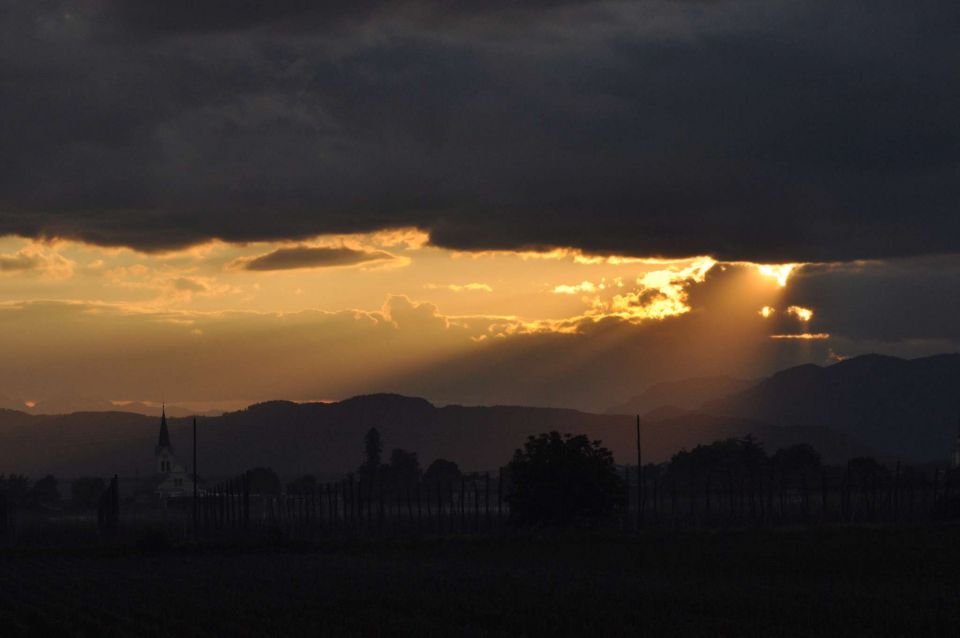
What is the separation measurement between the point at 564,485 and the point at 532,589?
37862 mm

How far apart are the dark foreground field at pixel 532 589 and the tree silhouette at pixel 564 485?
248 inches

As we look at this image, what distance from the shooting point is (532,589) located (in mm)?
46906

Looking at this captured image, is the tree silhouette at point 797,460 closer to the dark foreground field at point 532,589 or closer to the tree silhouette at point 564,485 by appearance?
the tree silhouette at point 564,485

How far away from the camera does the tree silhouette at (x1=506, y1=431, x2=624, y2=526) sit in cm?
8475

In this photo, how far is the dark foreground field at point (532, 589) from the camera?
36562mm

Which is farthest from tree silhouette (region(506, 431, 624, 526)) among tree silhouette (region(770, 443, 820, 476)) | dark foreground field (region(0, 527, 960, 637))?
tree silhouette (region(770, 443, 820, 476))

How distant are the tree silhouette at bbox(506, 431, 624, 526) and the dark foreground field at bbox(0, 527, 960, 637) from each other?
6289 millimetres

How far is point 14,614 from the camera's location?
43.8m

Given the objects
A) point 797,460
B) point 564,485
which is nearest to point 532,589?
point 564,485

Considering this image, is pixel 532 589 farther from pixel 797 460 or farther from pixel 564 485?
pixel 797 460

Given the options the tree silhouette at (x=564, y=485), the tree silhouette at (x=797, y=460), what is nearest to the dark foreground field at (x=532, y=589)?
the tree silhouette at (x=564, y=485)

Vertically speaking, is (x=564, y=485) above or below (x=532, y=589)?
above

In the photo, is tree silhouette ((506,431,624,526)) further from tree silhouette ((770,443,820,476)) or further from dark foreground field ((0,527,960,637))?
tree silhouette ((770,443,820,476))

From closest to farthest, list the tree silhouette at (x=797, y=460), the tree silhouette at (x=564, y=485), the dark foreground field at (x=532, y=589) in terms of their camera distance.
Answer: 1. the dark foreground field at (x=532, y=589)
2. the tree silhouette at (x=564, y=485)
3. the tree silhouette at (x=797, y=460)
